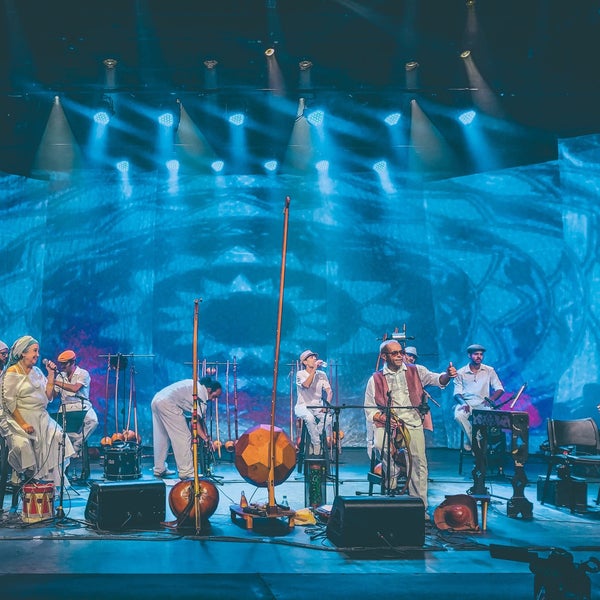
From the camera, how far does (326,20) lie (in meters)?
9.41

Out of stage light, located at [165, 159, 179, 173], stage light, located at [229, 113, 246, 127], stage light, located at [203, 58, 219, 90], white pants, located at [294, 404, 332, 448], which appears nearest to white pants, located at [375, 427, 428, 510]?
white pants, located at [294, 404, 332, 448]

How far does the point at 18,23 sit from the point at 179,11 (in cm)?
206

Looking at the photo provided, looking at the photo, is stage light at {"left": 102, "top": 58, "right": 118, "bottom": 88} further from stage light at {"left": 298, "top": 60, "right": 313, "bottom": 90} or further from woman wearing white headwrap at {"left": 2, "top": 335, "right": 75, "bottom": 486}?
woman wearing white headwrap at {"left": 2, "top": 335, "right": 75, "bottom": 486}

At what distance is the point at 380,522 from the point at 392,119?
7813 millimetres

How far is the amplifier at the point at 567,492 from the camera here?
23.7 feet

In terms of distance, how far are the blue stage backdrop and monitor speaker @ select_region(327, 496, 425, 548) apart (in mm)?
5673

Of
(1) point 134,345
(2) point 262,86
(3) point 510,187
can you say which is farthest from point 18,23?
(3) point 510,187

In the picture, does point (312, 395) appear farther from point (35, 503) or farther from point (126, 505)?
point (35, 503)

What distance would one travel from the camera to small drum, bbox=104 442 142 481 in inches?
314

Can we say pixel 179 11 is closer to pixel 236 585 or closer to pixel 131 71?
pixel 131 71

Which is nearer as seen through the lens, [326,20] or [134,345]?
[326,20]

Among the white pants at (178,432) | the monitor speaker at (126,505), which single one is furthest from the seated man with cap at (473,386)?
the monitor speaker at (126,505)

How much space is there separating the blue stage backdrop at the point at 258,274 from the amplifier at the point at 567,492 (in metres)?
3.82

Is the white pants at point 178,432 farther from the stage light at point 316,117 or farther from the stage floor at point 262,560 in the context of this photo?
the stage light at point 316,117
